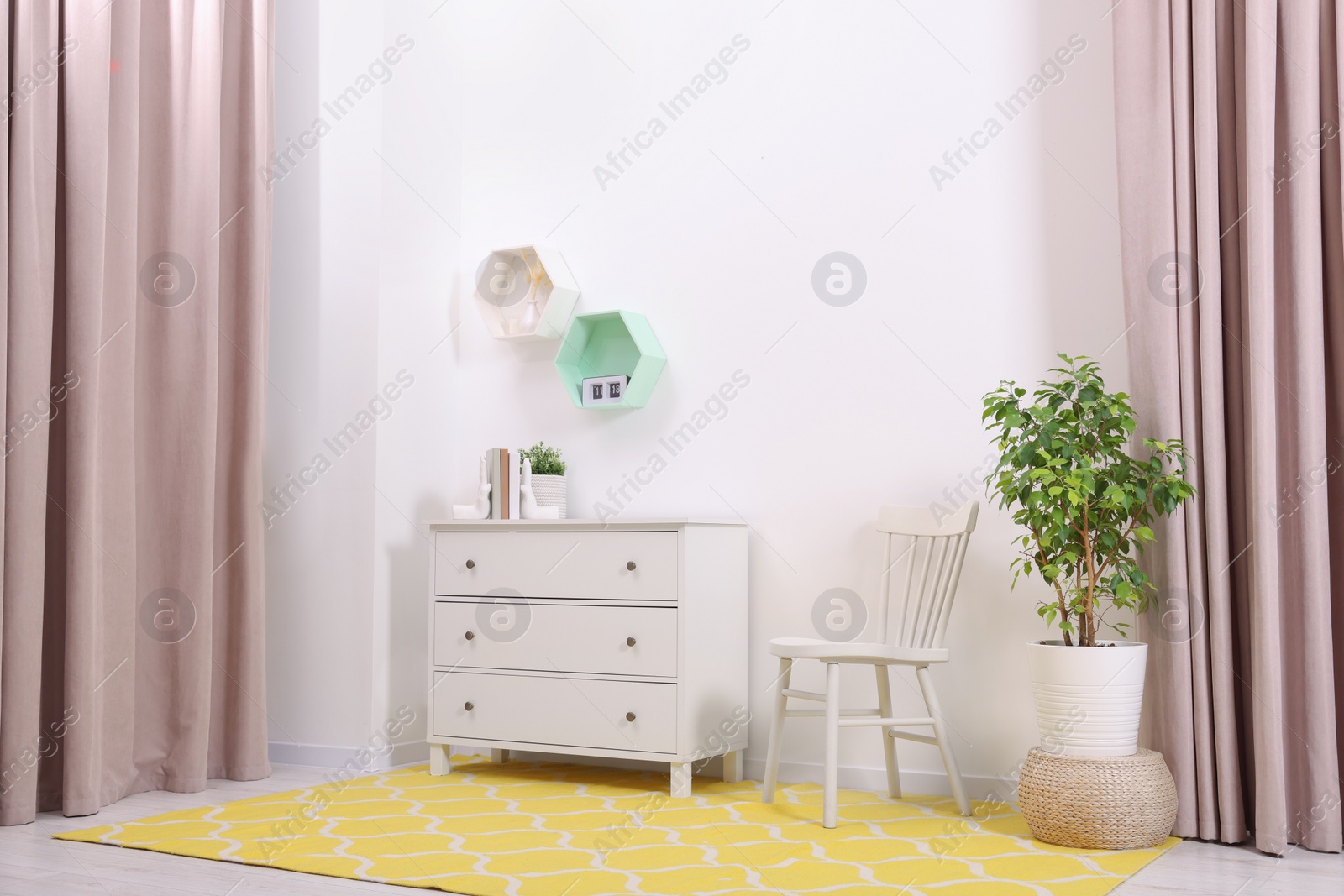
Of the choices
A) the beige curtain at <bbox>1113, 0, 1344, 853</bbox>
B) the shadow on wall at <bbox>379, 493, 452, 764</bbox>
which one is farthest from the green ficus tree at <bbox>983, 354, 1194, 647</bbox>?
the shadow on wall at <bbox>379, 493, 452, 764</bbox>

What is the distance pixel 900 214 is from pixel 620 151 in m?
1.04

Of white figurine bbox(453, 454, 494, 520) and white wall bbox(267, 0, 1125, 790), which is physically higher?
white wall bbox(267, 0, 1125, 790)

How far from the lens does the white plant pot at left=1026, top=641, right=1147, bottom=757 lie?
254cm

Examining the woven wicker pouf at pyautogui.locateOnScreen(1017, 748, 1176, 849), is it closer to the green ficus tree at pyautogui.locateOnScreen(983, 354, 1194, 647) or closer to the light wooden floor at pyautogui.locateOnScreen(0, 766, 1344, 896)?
the light wooden floor at pyautogui.locateOnScreen(0, 766, 1344, 896)

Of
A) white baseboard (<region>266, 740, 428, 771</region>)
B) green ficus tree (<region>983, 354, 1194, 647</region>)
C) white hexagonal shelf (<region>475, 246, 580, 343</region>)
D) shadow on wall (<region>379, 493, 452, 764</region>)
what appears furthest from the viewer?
white hexagonal shelf (<region>475, 246, 580, 343</region>)

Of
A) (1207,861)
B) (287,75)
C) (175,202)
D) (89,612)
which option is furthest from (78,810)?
(1207,861)

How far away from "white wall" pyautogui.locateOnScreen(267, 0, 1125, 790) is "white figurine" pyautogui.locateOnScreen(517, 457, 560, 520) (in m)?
0.23

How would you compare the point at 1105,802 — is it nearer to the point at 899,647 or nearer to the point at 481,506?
the point at 899,647

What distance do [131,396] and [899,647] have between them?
2211 mm

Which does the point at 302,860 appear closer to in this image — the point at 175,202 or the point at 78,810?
the point at 78,810

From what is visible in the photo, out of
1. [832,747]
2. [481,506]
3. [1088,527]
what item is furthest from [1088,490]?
[481,506]

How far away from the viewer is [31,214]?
2785mm

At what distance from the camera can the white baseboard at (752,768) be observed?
308 cm

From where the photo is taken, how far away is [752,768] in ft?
11.1
